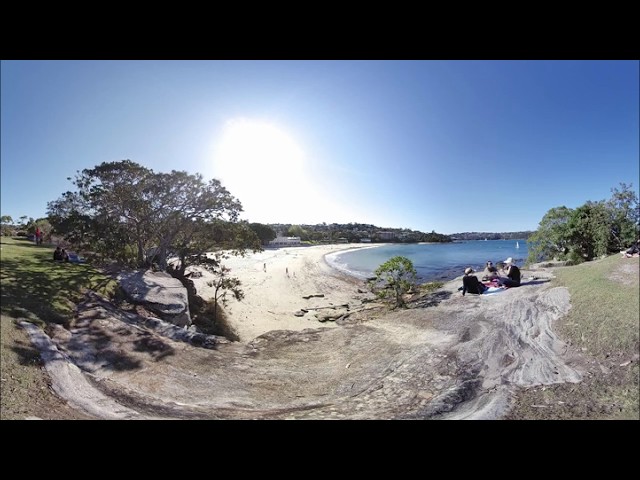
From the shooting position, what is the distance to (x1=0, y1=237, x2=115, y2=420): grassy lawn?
6.47 feet

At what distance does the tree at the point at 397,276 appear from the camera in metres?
5.88

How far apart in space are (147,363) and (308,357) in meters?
2.00

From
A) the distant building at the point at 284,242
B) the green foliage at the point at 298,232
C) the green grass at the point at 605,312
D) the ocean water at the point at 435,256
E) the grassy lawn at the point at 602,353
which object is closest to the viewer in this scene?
the grassy lawn at the point at 602,353

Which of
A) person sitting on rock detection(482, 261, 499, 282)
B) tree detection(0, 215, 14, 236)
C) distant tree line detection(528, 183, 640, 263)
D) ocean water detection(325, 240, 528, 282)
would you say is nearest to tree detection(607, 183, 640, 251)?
distant tree line detection(528, 183, 640, 263)

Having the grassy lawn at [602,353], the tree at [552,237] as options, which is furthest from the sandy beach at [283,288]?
the tree at [552,237]

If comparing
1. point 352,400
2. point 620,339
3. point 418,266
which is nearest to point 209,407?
point 352,400

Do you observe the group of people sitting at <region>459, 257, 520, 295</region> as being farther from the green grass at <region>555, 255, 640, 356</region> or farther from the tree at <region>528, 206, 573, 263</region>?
the green grass at <region>555, 255, 640, 356</region>

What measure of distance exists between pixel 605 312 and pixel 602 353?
45cm

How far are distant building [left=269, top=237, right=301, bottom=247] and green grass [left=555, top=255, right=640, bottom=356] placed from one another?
268 inches

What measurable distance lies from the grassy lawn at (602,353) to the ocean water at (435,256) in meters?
4.76

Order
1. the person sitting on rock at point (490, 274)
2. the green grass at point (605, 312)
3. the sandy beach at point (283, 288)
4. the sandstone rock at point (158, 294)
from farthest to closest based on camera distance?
the sandy beach at point (283, 288), the person sitting on rock at point (490, 274), the sandstone rock at point (158, 294), the green grass at point (605, 312)

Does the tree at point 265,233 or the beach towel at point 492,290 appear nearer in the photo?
the beach towel at point 492,290

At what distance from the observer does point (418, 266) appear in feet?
40.5

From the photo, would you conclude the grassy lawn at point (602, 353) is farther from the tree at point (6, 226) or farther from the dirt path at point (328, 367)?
the tree at point (6, 226)
